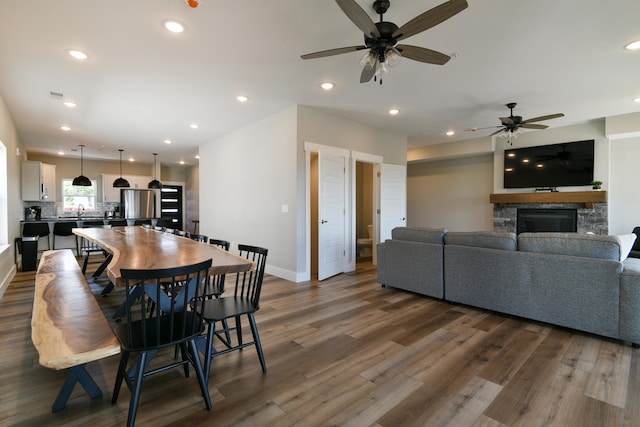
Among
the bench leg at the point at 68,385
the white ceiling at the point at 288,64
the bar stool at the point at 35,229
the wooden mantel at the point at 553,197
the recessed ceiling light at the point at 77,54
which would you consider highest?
the white ceiling at the point at 288,64

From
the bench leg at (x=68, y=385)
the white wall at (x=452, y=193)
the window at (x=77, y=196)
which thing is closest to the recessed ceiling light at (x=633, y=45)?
the white wall at (x=452, y=193)

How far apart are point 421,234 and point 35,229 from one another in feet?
25.7

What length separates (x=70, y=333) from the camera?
63.1 inches

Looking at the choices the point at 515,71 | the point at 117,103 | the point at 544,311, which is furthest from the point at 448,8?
the point at 117,103

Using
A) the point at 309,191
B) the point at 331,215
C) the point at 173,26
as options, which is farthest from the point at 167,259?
the point at 331,215

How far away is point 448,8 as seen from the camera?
75.1 inches

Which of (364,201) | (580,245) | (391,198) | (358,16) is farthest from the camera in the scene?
(364,201)

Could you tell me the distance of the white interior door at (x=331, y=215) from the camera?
4.87m

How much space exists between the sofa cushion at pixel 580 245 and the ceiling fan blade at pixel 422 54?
199 centimetres

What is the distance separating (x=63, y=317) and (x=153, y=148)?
7207mm

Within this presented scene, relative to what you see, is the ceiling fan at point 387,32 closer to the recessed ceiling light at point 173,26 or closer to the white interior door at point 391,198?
the recessed ceiling light at point 173,26

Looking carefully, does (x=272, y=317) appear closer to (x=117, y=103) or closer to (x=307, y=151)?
(x=307, y=151)

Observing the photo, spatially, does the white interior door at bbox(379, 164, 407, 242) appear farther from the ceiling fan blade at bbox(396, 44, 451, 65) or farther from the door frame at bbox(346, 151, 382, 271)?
the ceiling fan blade at bbox(396, 44, 451, 65)

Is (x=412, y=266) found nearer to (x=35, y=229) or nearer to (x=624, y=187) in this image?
(x=624, y=187)
